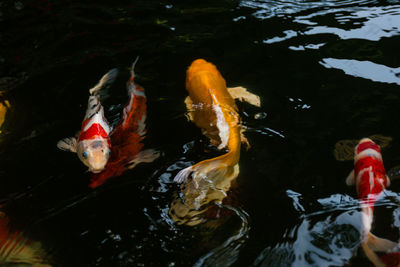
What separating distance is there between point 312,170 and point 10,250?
2.47 metres

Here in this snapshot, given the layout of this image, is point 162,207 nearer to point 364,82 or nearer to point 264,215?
point 264,215

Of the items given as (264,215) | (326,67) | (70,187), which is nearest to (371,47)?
(326,67)

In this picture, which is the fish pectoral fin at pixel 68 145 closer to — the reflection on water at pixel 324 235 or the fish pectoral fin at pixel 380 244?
the reflection on water at pixel 324 235

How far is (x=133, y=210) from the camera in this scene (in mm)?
3062

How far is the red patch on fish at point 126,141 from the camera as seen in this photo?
3484 millimetres

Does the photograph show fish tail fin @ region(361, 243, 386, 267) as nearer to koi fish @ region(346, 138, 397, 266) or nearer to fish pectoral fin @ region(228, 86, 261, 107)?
koi fish @ region(346, 138, 397, 266)

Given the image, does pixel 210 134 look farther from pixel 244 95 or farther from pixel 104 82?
pixel 104 82

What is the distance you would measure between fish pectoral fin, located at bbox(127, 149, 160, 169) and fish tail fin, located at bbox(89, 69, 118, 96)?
4.57ft

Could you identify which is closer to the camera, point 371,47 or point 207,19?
point 371,47

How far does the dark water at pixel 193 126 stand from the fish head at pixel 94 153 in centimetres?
13

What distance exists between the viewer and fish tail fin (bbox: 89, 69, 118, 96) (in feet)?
15.4

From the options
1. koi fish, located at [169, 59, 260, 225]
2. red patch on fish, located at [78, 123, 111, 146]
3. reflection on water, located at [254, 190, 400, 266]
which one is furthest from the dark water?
red patch on fish, located at [78, 123, 111, 146]

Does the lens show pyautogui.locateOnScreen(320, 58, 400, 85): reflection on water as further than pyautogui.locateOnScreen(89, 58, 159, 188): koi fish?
Yes

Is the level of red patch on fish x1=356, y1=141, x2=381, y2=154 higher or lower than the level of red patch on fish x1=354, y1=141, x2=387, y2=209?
higher
